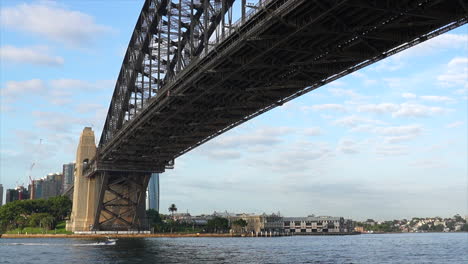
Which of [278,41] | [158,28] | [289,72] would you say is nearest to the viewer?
[278,41]

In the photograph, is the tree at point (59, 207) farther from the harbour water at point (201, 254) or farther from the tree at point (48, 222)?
the harbour water at point (201, 254)

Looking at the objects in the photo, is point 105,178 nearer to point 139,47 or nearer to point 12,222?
point 139,47

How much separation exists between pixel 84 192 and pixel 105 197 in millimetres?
6751

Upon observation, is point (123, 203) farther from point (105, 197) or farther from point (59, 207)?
point (59, 207)

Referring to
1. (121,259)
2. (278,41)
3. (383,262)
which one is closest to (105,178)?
(121,259)

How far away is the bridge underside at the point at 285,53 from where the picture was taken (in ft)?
98.1

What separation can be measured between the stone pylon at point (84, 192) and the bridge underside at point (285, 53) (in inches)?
1859

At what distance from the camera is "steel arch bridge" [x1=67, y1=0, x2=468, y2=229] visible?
30656mm

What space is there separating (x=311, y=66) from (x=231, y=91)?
9237mm

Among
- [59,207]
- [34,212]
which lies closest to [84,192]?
[59,207]

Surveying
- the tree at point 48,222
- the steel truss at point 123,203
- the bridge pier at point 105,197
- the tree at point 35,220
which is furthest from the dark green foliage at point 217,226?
the steel truss at point 123,203

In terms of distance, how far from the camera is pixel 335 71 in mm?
41969

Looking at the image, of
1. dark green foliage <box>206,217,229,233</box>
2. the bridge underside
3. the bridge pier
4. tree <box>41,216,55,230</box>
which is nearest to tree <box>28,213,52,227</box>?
tree <box>41,216,55,230</box>

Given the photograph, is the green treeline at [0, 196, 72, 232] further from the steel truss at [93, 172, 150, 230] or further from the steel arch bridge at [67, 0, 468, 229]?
the steel arch bridge at [67, 0, 468, 229]
